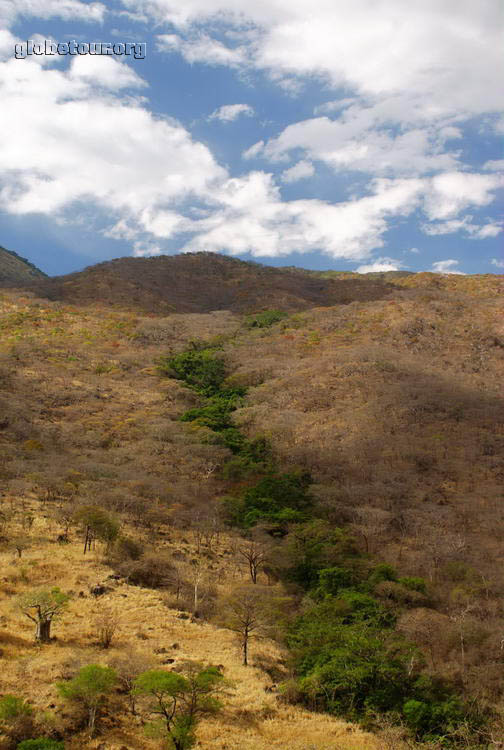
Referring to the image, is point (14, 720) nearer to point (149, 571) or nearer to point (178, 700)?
point (178, 700)

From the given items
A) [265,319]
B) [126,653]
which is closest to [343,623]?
[126,653]

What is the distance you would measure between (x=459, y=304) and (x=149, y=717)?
284 feet

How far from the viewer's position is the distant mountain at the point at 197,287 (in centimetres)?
11075

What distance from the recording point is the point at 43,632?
23016mm

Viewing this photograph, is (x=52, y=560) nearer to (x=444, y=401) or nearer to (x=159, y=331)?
(x=444, y=401)

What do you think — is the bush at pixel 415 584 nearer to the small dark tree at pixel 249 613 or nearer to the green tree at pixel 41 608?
the small dark tree at pixel 249 613

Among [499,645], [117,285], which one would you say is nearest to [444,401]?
[499,645]

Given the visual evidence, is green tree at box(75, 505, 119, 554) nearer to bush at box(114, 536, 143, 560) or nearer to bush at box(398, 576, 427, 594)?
bush at box(114, 536, 143, 560)

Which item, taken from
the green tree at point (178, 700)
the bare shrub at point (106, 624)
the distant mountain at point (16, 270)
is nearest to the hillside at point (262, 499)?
the bare shrub at point (106, 624)

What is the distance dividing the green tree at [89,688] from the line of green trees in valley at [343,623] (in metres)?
8.20

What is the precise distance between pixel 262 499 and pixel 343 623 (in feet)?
47.7

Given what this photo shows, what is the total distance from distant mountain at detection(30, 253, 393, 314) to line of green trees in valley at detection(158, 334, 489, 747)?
230 ft

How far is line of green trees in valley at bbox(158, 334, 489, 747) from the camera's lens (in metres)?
22.1

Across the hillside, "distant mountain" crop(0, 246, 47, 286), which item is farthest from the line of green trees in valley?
"distant mountain" crop(0, 246, 47, 286)
